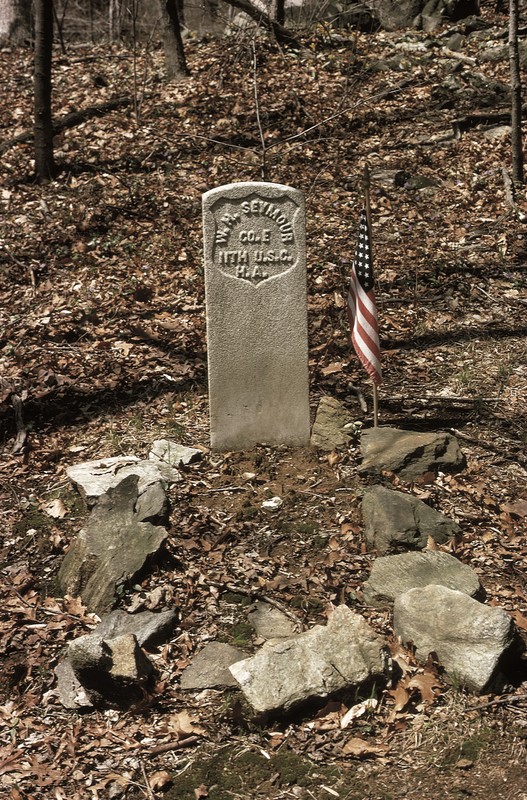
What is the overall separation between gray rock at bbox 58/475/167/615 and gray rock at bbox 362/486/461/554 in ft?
4.19

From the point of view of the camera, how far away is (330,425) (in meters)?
6.24

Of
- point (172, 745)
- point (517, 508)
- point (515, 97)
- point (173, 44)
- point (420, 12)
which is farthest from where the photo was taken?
point (420, 12)

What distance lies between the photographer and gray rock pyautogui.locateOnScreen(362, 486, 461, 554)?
4.95m

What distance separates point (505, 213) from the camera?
9586 millimetres

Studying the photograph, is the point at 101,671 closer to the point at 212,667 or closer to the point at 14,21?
the point at 212,667

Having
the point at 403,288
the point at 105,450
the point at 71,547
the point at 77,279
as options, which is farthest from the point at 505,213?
the point at 71,547

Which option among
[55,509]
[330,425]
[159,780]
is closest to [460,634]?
[159,780]

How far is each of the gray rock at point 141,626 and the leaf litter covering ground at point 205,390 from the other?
8 cm

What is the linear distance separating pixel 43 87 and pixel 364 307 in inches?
254

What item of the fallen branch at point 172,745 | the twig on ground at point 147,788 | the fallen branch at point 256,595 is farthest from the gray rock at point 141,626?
the twig on ground at point 147,788

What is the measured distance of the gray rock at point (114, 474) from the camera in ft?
18.0

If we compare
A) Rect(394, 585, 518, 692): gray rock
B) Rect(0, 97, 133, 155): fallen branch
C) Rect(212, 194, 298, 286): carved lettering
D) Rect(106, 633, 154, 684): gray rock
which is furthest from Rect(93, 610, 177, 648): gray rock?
Rect(0, 97, 133, 155): fallen branch

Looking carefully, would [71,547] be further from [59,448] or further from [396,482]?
[396,482]

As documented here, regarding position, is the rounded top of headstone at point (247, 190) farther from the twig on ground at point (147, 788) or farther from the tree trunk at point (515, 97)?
the tree trunk at point (515, 97)
